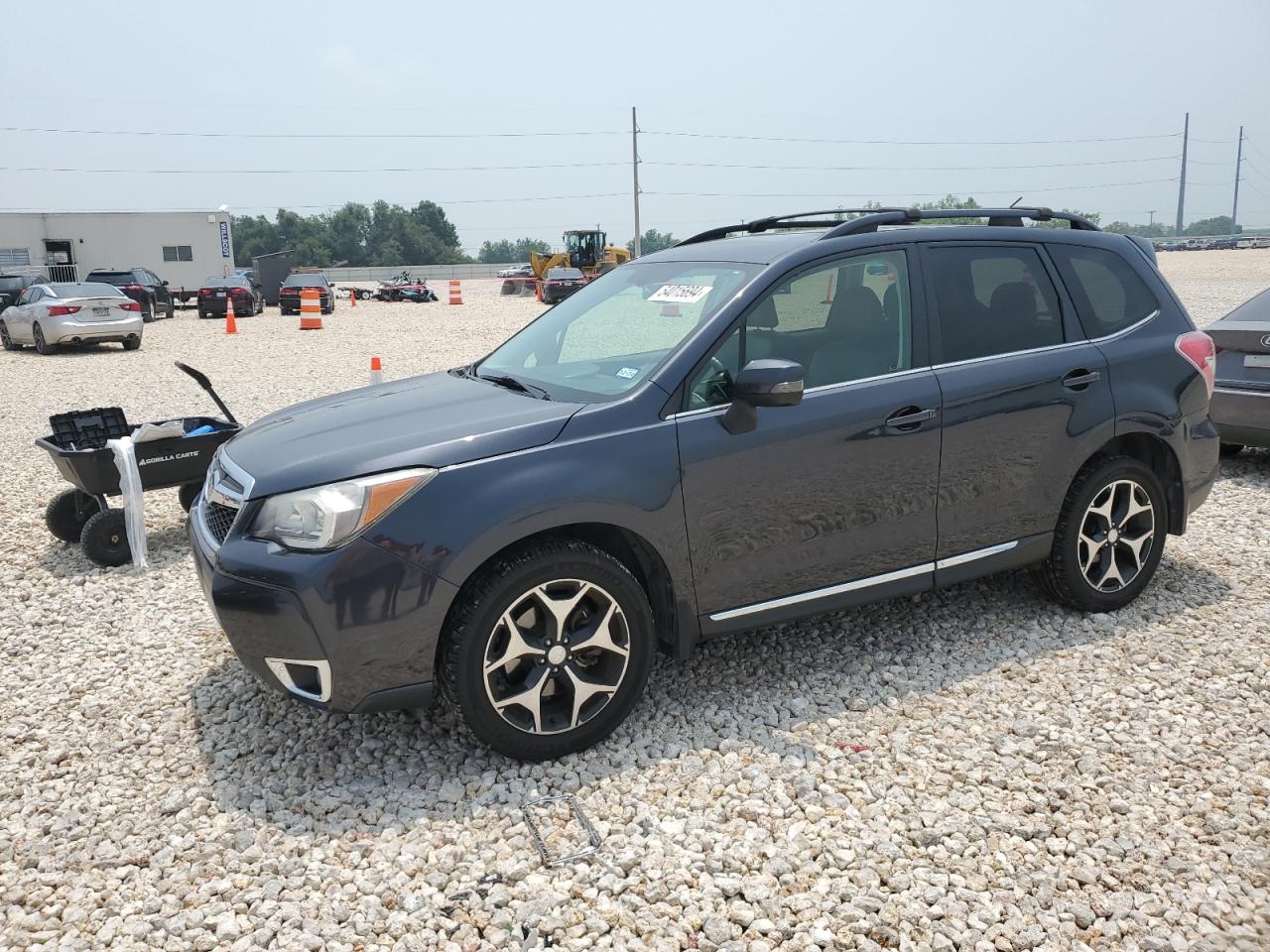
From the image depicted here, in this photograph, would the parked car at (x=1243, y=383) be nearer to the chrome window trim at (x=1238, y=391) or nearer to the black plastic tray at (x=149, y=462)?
the chrome window trim at (x=1238, y=391)

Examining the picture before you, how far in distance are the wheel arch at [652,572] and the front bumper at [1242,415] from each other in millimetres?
5270

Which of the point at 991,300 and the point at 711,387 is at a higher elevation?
the point at 991,300

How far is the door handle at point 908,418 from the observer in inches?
159

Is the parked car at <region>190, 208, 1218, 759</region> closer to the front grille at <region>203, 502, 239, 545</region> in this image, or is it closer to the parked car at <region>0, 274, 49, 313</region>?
the front grille at <region>203, 502, 239, 545</region>

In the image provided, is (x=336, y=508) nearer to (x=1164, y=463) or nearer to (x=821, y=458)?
(x=821, y=458)

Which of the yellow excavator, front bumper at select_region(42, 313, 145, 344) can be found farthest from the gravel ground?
the yellow excavator

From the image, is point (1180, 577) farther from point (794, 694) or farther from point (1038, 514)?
point (794, 694)

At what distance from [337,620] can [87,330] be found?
18985 millimetres

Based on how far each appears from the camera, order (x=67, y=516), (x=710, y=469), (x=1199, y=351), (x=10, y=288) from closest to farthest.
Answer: (x=710, y=469) → (x=1199, y=351) → (x=67, y=516) → (x=10, y=288)

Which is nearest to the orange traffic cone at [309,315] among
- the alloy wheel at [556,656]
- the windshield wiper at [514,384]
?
the windshield wiper at [514,384]

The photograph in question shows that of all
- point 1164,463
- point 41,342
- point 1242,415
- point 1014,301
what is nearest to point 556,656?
point 1014,301

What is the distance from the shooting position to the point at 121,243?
134 feet

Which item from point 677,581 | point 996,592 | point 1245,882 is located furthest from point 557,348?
point 1245,882

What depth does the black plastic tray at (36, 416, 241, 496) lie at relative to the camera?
5.80m
